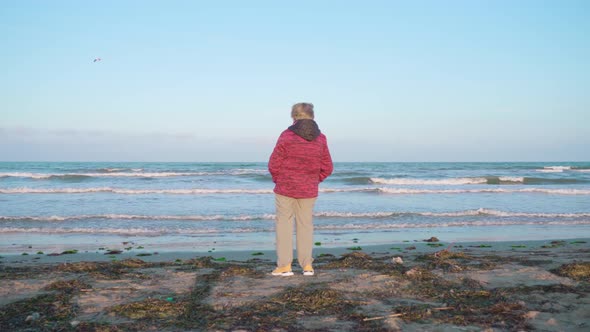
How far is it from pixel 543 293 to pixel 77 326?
398 centimetres

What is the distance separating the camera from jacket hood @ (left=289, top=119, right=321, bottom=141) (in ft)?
17.5

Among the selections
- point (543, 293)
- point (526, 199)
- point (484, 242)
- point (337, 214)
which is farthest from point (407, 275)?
point (526, 199)

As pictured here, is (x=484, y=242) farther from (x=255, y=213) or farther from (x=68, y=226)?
(x=68, y=226)

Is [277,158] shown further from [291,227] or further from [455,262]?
[455,262]

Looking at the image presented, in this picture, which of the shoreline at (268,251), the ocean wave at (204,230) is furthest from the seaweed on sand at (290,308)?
the ocean wave at (204,230)

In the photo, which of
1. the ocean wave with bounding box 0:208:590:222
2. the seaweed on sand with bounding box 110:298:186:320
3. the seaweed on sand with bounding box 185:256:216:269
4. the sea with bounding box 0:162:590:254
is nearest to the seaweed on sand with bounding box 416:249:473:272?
the sea with bounding box 0:162:590:254

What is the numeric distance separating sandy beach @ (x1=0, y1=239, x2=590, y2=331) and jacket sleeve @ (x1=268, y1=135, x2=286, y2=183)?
1.17 meters

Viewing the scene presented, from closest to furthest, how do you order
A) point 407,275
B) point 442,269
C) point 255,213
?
point 407,275, point 442,269, point 255,213

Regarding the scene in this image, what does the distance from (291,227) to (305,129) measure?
1085mm

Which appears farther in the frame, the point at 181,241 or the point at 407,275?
the point at 181,241

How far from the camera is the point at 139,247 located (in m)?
9.05

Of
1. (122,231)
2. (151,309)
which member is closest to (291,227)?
(151,309)

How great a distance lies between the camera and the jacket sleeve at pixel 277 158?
5.34 m

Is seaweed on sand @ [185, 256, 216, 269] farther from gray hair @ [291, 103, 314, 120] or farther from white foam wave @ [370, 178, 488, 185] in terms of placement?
white foam wave @ [370, 178, 488, 185]
